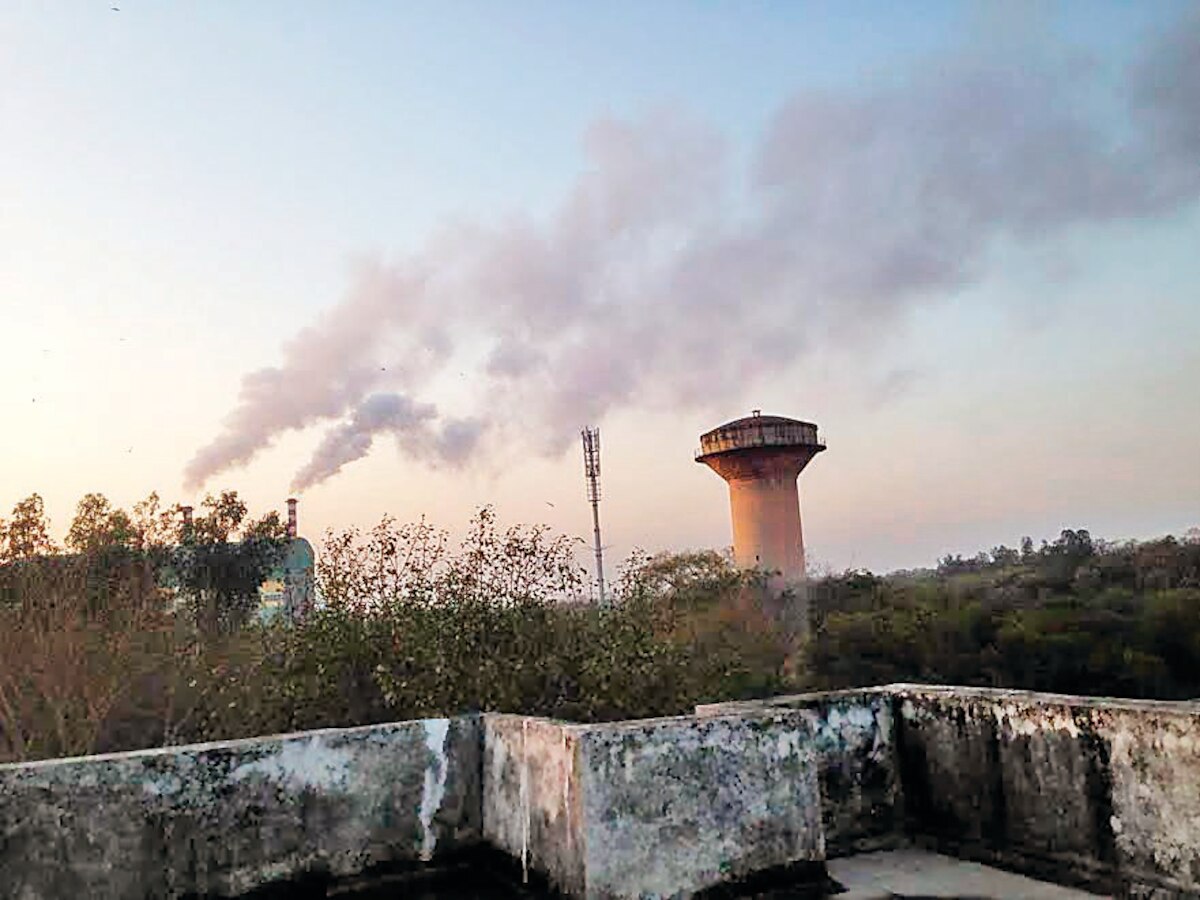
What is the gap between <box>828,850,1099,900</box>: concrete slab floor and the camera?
3100 mm

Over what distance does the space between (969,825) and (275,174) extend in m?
6.20

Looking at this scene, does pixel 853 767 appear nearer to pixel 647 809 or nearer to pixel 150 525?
pixel 647 809

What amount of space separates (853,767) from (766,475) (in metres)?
21.6

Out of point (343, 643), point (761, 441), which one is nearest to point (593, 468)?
point (761, 441)

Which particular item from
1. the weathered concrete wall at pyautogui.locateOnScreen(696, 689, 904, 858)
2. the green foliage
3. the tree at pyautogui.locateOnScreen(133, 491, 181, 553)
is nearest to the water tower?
the green foliage

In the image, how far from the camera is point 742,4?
6.79m

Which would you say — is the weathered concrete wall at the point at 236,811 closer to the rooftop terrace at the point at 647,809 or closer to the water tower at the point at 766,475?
the rooftop terrace at the point at 647,809

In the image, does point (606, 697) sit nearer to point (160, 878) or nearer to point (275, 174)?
point (160, 878)

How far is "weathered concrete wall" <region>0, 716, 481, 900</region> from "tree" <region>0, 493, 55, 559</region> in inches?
293

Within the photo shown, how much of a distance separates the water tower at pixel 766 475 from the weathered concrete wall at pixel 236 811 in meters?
21.1

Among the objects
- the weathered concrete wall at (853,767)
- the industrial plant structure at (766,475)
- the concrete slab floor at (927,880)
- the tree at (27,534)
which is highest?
the industrial plant structure at (766,475)

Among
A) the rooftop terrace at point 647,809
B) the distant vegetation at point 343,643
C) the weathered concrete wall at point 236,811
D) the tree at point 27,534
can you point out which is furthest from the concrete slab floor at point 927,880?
the tree at point 27,534

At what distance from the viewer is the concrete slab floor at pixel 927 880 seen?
3.10 m

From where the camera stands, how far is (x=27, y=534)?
9.68m
